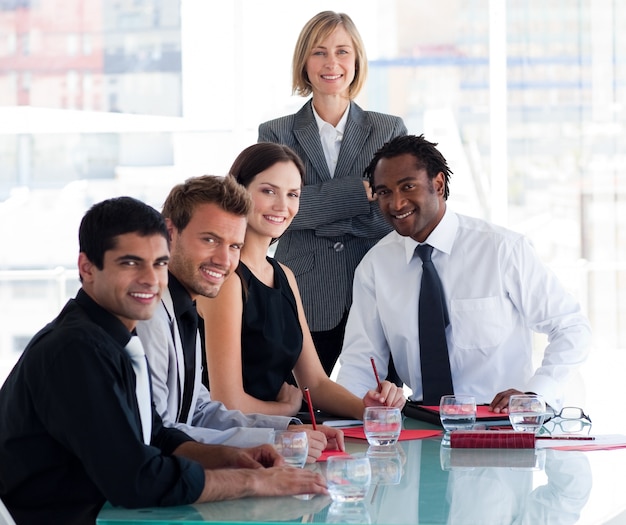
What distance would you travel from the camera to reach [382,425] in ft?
6.86

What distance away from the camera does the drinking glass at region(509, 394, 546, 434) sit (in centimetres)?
218

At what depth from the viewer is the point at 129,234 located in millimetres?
1838

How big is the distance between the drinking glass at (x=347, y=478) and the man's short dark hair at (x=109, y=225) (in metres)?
0.55

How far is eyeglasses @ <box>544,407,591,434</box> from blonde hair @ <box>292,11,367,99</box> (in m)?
Result: 1.53

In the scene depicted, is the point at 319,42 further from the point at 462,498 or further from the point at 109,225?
the point at 462,498

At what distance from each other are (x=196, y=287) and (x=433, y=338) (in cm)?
81

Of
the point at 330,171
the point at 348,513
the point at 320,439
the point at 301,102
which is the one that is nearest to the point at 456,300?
the point at 330,171

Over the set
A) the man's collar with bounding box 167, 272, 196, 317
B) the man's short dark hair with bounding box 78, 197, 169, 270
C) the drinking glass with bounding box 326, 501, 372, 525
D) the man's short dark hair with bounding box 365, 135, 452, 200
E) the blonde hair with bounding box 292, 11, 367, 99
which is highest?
the blonde hair with bounding box 292, 11, 367, 99

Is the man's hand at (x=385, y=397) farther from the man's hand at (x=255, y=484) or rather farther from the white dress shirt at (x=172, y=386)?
the man's hand at (x=255, y=484)

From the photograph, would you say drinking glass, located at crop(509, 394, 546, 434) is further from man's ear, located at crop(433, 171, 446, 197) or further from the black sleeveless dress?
man's ear, located at crop(433, 171, 446, 197)

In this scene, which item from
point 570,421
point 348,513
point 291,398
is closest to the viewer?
point 348,513

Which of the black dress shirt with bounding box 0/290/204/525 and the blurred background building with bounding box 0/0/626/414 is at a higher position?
the blurred background building with bounding box 0/0/626/414

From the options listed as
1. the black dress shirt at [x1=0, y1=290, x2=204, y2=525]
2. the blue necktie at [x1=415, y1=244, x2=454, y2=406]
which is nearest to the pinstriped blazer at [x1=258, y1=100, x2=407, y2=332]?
the blue necktie at [x1=415, y1=244, x2=454, y2=406]

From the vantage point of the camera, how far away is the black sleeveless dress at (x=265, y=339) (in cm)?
276
